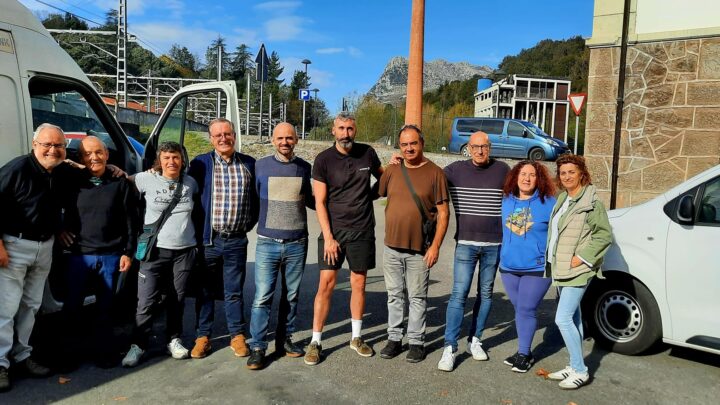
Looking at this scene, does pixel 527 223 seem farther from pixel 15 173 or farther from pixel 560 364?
pixel 15 173

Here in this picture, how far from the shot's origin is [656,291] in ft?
14.6

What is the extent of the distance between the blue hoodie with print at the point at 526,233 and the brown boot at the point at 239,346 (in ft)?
7.24

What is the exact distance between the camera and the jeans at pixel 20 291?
12.9 ft

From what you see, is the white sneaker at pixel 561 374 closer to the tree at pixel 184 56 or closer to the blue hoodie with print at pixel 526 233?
the blue hoodie with print at pixel 526 233

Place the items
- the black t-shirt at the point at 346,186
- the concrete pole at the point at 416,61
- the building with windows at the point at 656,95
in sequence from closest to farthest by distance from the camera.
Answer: the black t-shirt at the point at 346,186 → the building with windows at the point at 656,95 → the concrete pole at the point at 416,61

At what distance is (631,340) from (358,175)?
8.85 feet

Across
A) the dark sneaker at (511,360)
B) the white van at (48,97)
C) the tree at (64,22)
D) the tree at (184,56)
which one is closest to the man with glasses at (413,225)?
the dark sneaker at (511,360)

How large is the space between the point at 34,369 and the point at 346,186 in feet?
8.88

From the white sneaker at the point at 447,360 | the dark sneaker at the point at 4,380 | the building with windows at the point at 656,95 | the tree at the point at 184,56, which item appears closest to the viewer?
the dark sneaker at the point at 4,380

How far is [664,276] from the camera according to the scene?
14.4ft

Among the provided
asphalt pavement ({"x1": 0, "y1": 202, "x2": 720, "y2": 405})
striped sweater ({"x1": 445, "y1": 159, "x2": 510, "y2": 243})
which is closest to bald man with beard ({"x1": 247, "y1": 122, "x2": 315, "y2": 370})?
asphalt pavement ({"x1": 0, "y1": 202, "x2": 720, "y2": 405})

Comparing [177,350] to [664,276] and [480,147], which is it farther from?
[664,276]

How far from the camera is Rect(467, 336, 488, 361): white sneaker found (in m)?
4.61

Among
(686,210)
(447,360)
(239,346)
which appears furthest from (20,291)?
(686,210)
